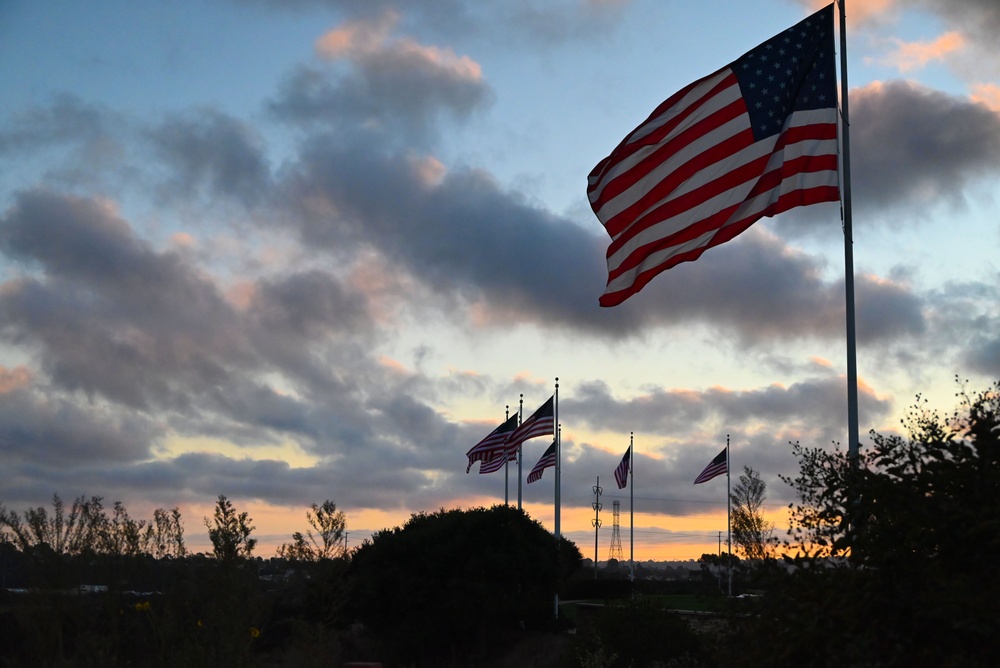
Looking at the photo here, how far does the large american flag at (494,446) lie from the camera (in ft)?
140

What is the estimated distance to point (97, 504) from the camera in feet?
54.8

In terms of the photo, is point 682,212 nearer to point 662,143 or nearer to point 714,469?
point 662,143

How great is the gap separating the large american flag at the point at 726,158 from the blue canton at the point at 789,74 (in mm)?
14

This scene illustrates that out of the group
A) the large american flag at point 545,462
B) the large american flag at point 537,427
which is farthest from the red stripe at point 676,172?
the large american flag at point 545,462

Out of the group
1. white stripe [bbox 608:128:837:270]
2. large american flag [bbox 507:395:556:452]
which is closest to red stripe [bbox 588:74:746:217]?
white stripe [bbox 608:128:837:270]

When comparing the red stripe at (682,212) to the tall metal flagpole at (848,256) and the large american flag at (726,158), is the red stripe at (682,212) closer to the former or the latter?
the large american flag at (726,158)

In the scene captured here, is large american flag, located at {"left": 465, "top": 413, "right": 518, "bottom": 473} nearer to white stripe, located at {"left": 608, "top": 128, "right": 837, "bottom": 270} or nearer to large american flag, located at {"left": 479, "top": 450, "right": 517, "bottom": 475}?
large american flag, located at {"left": 479, "top": 450, "right": 517, "bottom": 475}

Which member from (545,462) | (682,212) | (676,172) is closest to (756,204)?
(682,212)

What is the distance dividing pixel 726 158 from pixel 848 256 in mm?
2249

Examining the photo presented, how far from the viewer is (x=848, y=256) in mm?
13734

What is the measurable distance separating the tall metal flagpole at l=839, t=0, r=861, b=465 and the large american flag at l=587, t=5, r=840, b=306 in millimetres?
146

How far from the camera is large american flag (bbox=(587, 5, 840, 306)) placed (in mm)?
14266

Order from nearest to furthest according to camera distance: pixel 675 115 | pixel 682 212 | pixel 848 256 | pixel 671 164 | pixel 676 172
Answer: pixel 848 256, pixel 682 212, pixel 676 172, pixel 671 164, pixel 675 115

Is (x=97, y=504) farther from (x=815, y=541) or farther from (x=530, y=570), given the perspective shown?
(x=530, y=570)
